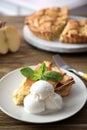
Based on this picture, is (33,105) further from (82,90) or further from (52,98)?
(82,90)

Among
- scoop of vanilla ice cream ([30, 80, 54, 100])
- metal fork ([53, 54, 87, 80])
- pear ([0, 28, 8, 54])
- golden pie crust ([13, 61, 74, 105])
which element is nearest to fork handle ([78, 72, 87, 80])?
metal fork ([53, 54, 87, 80])

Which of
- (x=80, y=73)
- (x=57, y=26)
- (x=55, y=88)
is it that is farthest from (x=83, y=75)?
(x=57, y=26)

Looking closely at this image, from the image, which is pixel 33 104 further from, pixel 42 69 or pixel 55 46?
pixel 55 46

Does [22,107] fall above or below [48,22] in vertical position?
below

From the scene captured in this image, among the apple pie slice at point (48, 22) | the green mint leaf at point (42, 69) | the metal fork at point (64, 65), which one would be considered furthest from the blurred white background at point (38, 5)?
the green mint leaf at point (42, 69)

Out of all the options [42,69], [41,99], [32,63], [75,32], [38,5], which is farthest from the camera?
[38,5]

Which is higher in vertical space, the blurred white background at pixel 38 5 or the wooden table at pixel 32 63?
the blurred white background at pixel 38 5

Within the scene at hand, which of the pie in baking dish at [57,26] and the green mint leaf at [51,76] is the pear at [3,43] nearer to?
the pie in baking dish at [57,26]

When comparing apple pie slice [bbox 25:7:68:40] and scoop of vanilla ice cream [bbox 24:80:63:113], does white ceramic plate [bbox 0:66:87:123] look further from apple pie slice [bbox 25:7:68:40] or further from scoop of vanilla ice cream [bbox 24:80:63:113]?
apple pie slice [bbox 25:7:68:40]
